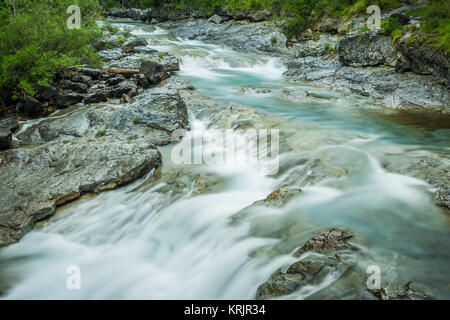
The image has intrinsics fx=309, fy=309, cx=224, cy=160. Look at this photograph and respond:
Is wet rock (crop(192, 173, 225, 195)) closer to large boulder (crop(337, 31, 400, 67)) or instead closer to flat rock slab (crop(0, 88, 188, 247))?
flat rock slab (crop(0, 88, 188, 247))

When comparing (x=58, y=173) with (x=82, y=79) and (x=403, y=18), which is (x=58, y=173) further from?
(x=403, y=18)

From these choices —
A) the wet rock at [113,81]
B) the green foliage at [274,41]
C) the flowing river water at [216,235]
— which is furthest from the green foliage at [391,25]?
the wet rock at [113,81]

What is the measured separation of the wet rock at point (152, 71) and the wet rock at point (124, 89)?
1.16m

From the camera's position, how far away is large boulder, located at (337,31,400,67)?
1277 centimetres

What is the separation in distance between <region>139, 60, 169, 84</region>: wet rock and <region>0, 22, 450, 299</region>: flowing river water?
20.4 ft

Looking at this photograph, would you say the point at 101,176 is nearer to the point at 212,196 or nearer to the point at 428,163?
the point at 212,196

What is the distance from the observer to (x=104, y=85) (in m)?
11.3

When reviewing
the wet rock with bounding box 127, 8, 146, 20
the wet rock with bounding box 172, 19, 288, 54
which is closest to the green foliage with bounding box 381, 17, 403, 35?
the wet rock with bounding box 172, 19, 288, 54

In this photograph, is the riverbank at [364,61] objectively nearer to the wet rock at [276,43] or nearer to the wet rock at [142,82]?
the wet rock at [276,43]

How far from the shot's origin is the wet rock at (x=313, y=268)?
3271 mm

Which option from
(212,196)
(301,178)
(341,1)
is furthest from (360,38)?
(212,196)

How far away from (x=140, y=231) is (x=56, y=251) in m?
1.28

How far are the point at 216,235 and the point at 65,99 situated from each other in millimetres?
7559

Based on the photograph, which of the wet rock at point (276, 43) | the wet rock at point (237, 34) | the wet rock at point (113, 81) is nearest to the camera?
the wet rock at point (113, 81)
